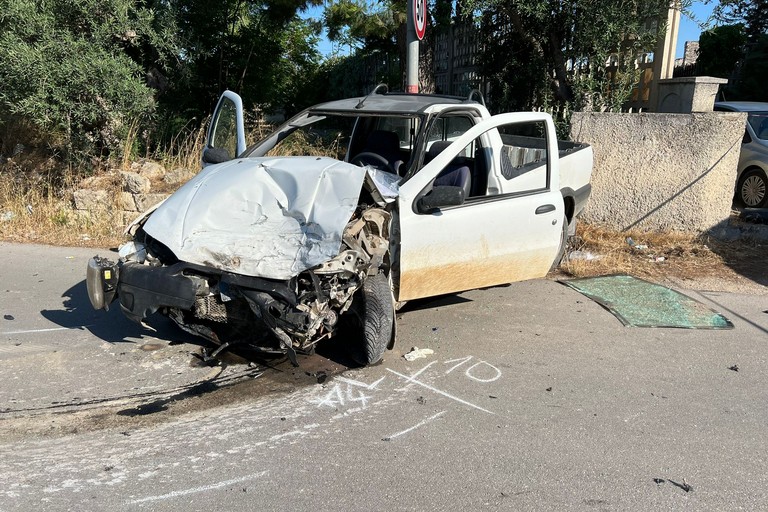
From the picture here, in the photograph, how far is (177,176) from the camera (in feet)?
31.7

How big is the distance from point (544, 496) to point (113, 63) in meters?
7.93

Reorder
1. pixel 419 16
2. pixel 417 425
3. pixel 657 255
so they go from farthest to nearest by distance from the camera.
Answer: pixel 657 255
pixel 419 16
pixel 417 425

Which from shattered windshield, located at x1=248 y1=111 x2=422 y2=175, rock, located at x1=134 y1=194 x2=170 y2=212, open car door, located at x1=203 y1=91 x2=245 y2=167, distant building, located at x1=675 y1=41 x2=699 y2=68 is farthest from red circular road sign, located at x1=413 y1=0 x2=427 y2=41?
distant building, located at x1=675 y1=41 x2=699 y2=68

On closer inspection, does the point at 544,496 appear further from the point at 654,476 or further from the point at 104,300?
the point at 104,300

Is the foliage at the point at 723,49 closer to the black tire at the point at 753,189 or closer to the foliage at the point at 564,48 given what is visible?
the black tire at the point at 753,189

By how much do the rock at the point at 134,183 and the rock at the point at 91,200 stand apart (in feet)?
0.94

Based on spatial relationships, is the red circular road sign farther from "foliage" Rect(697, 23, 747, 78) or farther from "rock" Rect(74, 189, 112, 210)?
"foliage" Rect(697, 23, 747, 78)

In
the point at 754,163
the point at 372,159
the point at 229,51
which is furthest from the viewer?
the point at 229,51

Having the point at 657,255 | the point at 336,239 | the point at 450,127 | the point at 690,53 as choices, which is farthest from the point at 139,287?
the point at 690,53

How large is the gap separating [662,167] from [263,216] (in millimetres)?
6167

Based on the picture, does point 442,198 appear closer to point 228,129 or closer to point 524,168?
point 524,168

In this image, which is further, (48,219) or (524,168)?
(48,219)

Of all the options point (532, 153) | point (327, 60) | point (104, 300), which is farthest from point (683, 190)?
point (327, 60)

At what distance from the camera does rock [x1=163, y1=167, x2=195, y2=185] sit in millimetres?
9539
